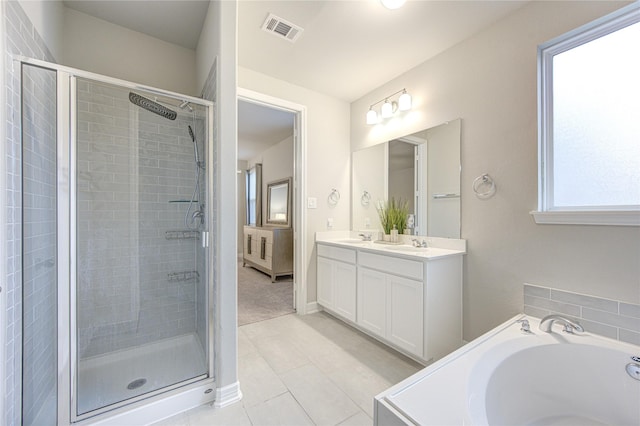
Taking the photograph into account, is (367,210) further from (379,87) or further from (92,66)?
(92,66)

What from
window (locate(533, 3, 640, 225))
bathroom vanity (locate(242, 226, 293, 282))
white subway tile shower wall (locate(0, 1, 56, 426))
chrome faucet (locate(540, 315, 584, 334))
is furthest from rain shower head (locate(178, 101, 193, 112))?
bathroom vanity (locate(242, 226, 293, 282))

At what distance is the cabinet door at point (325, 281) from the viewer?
274 centimetres

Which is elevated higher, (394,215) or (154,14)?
(154,14)

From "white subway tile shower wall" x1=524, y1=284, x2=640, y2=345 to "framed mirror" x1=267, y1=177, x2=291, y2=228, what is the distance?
3.57m

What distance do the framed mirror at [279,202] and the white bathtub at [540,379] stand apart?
12.2 ft

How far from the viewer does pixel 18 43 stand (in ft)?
3.85

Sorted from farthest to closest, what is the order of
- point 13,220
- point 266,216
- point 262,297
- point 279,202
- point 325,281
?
point 266,216 → point 279,202 → point 262,297 → point 325,281 → point 13,220

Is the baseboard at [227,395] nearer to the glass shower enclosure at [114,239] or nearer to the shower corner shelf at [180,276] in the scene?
the glass shower enclosure at [114,239]

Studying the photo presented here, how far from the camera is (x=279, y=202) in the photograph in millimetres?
5082

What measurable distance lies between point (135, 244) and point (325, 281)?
1760 millimetres

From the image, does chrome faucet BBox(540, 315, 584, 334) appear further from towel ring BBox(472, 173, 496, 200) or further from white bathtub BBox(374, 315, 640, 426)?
towel ring BBox(472, 173, 496, 200)

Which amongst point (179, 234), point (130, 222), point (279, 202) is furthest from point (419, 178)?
point (279, 202)

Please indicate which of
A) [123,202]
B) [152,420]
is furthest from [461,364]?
[123,202]

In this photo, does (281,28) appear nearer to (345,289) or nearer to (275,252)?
(345,289)
